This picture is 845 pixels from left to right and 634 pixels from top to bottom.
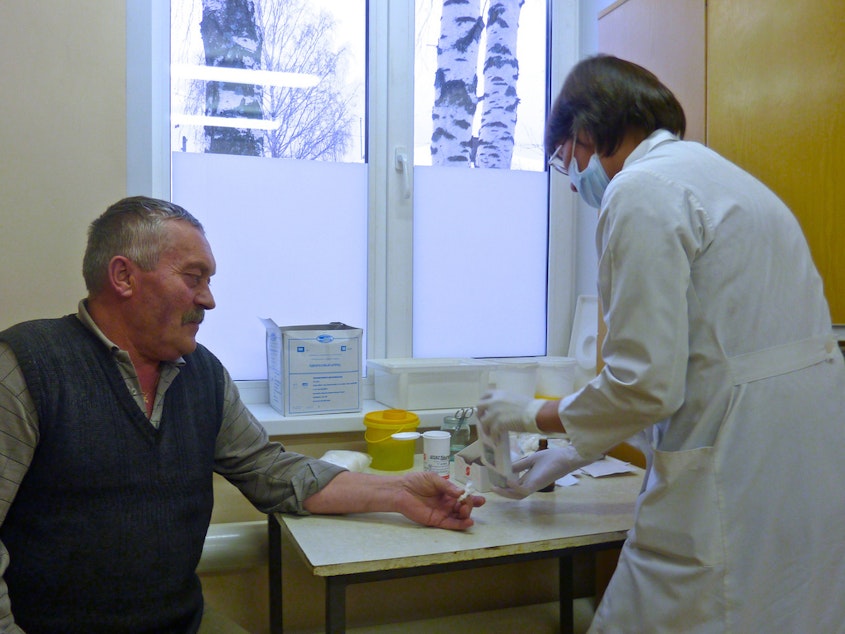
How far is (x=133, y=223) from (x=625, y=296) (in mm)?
975

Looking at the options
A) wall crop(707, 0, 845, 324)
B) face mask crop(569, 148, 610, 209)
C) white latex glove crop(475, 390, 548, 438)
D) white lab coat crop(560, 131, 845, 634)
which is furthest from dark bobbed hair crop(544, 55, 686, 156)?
white latex glove crop(475, 390, 548, 438)

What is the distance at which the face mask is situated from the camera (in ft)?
4.66

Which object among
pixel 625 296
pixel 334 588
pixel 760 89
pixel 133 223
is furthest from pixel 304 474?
pixel 760 89

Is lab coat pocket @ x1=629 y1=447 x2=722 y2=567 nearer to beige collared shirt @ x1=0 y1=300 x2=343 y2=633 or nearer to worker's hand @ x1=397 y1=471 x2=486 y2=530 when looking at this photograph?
worker's hand @ x1=397 y1=471 x2=486 y2=530

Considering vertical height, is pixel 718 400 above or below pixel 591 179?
below

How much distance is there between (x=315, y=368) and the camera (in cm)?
211

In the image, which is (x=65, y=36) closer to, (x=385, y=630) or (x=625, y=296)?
(x=625, y=296)

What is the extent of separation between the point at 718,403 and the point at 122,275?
1145mm

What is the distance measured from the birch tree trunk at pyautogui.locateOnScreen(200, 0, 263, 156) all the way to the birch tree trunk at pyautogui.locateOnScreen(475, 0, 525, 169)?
32.9 inches

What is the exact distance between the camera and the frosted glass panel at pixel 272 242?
7.36ft

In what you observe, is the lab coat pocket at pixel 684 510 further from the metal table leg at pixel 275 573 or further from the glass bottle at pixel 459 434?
the metal table leg at pixel 275 573

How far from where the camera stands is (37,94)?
1823mm

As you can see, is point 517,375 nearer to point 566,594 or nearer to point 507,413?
point 566,594

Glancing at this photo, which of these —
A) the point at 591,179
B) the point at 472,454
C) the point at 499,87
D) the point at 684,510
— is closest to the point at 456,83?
the point at 499,87
